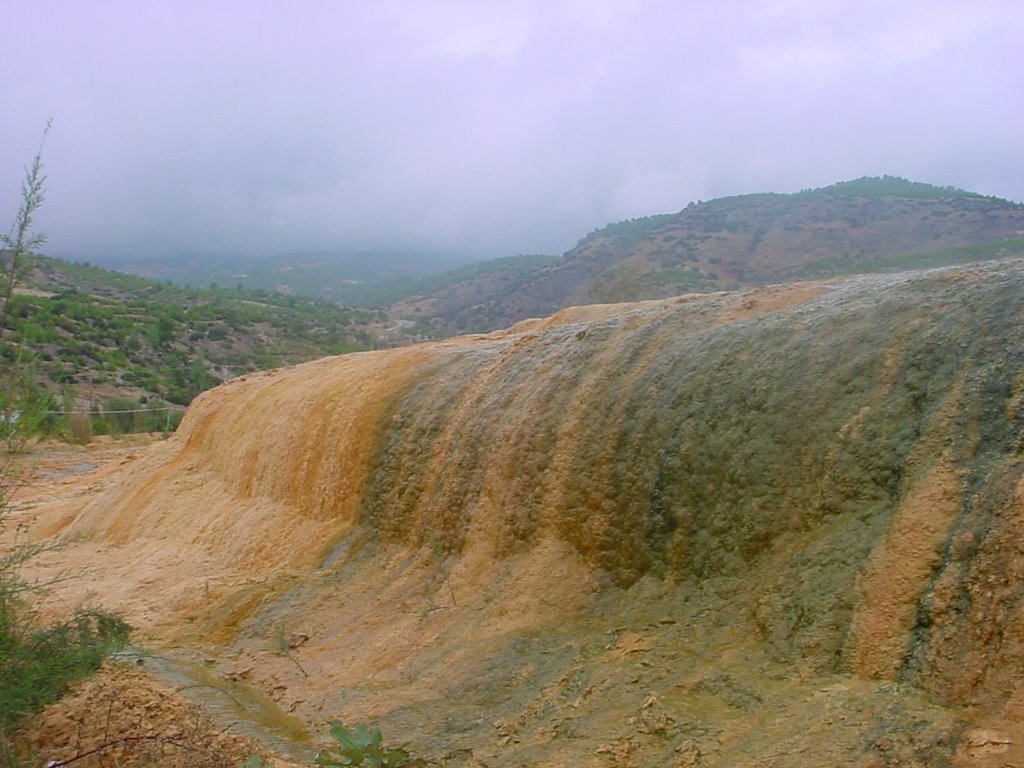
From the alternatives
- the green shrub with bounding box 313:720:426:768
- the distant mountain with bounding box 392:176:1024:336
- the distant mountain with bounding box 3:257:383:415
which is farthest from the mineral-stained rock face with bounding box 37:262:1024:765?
the distant mountain with bounding box 392:176:1024:336

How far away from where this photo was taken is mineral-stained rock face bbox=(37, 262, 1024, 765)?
4.15 meters

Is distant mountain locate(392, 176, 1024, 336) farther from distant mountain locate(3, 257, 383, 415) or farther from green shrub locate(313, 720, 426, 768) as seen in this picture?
green shrub locate(313, 720, 426, 768)

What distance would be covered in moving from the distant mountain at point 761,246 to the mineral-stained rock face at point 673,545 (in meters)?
18.3

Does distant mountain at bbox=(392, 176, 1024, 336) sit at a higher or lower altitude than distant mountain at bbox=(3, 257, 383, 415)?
higher

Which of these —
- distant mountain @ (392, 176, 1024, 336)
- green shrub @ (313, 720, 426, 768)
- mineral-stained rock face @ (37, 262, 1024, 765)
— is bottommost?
green shrub @ (313, 720, 426, 768)

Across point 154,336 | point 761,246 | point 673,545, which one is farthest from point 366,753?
point 761,246

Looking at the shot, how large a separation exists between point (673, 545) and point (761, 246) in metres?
34.4

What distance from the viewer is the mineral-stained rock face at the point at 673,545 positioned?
4148 millimetres

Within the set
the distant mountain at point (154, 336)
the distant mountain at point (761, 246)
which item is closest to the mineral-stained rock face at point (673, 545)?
the distant mountain at point (154, 336)

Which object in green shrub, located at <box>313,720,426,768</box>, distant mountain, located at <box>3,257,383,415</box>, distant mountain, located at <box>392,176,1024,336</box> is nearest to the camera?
green shrub, located at <box>313,720,426,768</box>

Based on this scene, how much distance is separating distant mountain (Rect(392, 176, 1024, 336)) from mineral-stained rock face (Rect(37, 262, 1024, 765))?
18.3 m

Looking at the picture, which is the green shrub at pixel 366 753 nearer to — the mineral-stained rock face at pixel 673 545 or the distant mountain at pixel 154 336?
the mineral-stained rock face at pixel 673 545

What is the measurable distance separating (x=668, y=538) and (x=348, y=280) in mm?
104095

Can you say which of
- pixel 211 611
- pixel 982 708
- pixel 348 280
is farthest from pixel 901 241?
pixel 348 280
